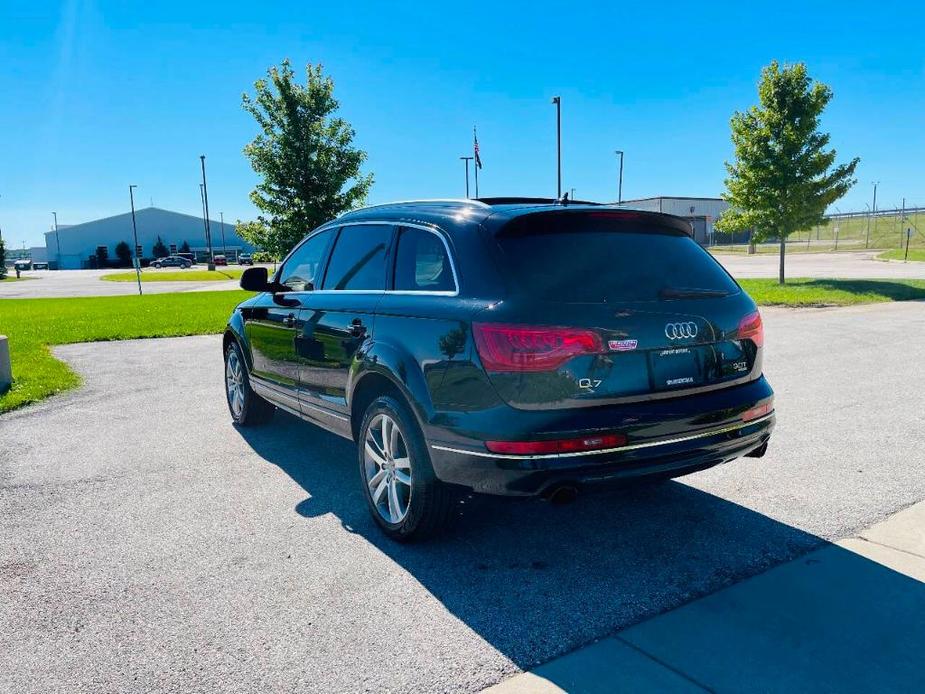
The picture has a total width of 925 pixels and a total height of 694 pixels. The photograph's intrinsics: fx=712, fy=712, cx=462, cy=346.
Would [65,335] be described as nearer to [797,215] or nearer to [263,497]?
[263,497]

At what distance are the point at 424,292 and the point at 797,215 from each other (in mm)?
20956

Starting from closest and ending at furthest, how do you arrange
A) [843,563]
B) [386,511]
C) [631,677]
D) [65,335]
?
[631,677] < [843,563] < [386,511] < [65,335]

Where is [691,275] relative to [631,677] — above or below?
above

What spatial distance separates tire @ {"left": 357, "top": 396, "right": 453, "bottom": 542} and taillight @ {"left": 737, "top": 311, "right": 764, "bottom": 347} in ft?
5.74

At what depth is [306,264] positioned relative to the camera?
5383 millimetres

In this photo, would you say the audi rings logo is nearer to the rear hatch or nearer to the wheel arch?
the rear hatch

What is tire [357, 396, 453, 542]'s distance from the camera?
11.9ft

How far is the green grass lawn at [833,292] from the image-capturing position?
58.5 feet

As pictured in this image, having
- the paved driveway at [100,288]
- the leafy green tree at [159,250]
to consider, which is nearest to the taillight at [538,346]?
the paved driveway at [100,288]

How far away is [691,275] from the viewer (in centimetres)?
376

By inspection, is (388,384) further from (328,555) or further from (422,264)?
(328,555)

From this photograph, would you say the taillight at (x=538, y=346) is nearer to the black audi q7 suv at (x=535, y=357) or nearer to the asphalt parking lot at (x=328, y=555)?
the black audi q7 suv at (x=535, y=357)

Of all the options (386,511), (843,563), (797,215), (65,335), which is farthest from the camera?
(797,215)

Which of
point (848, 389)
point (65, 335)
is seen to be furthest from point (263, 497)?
point (65, 335)
